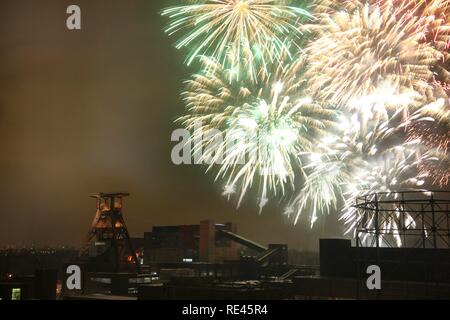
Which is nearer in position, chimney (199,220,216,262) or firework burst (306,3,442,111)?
firework burst (306,3,442,111)

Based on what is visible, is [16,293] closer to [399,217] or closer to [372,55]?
[399,217]

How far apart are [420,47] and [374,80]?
2.92 meters

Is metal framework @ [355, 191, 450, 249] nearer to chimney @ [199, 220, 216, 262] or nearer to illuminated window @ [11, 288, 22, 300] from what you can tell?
illuminated window @ [11, 288, 22, 300]

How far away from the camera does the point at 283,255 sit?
2643 inches

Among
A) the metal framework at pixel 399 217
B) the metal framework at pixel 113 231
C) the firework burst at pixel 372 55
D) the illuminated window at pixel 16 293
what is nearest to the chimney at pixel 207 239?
the metal framework at pixel 113 231

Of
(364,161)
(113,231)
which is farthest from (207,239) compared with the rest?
(364,161)

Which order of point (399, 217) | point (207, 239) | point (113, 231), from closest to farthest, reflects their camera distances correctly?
point (399, 217) < point (113, 231) < point (207, 239)

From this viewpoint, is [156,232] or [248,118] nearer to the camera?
[248,118]

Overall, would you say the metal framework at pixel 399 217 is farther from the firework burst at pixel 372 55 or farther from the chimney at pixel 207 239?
the chimney at pixel 207 239

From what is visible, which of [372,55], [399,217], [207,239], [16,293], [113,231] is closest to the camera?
[372,55]

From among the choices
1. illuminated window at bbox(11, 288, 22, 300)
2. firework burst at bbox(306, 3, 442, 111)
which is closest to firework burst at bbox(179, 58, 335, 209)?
firework burst at bbox(306, 3, 442, 111)
